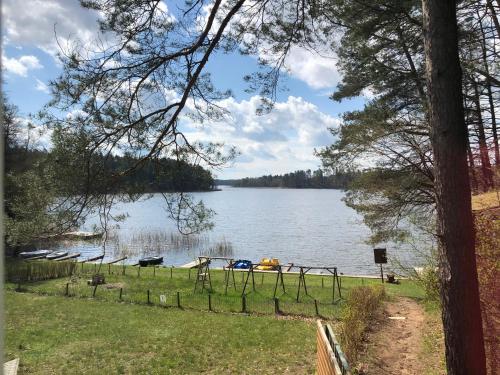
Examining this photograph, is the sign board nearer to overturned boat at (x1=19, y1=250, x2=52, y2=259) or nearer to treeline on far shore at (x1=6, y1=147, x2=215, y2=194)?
treeline on far shore at (x1=6, y1=147, x2=215, y2=194)

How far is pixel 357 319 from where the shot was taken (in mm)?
10797

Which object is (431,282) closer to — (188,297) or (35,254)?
(188,297)

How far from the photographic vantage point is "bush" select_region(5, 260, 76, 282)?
22.4 meters

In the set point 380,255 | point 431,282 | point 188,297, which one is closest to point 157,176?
point 431,282

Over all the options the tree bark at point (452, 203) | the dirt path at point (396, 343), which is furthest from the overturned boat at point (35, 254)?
the tree bark at point (452, 203)

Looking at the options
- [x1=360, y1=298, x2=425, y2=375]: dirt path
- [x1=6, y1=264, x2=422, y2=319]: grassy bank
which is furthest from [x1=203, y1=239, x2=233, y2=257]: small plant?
[x1=360, y1=298, x2=425, y2=375]: dirt path

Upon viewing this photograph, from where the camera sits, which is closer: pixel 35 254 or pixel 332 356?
pixel 332 356

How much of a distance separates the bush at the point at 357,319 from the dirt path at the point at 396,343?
0.25 metres

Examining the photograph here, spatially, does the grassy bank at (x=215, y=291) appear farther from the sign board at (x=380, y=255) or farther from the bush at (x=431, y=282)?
the bush at (x=431, y=282)

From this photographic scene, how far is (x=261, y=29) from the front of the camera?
7.25 meters

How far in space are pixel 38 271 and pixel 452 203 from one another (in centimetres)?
2334

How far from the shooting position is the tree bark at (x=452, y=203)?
4.25m

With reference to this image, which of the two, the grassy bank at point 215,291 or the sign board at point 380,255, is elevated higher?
the sign board at point 380,255

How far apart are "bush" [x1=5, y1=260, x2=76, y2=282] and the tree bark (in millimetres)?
21712
